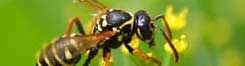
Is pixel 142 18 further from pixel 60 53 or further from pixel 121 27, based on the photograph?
pixel 60 53

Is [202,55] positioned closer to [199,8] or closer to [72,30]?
[199,8]

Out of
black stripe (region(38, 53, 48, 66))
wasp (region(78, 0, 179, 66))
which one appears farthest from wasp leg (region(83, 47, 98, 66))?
black stripe (region(38, 53, 48, 66))

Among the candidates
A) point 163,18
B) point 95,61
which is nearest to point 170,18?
point 163,18

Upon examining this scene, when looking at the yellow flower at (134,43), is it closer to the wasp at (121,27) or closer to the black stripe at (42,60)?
the wasp at (121,27)

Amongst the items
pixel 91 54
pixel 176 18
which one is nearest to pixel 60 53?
pixel 91 54

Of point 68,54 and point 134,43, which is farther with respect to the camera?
point 134,43

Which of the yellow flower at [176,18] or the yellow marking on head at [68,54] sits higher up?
the yellow marking on head at [68,54]

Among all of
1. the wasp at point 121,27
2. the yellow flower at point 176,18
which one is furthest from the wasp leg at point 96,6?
the yellow flower at point 176,18
